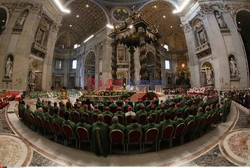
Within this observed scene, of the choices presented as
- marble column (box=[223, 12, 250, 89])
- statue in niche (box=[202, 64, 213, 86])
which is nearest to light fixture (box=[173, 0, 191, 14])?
marble column (box=[223, 12, 250, 89])

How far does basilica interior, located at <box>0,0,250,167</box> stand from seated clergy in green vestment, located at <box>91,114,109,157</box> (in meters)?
0.02

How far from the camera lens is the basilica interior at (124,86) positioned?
3.02 metres

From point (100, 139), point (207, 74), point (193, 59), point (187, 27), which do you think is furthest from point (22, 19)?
point (207, 74)

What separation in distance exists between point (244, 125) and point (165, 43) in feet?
96.6

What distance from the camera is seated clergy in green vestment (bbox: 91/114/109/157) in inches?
115

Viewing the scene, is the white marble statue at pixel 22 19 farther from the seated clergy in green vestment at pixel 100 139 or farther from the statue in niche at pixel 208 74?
the statue in niche at pixel 208 74

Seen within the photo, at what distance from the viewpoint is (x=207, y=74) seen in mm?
15492

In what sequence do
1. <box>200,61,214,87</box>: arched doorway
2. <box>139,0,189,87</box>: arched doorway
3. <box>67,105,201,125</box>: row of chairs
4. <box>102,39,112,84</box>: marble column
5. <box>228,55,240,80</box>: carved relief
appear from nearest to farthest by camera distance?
<box>67,105,201,125</box>: row of chairs < <box>228,55,240,80</box>: carved relief < <box>200,61,214,87</box>: arched doorway < <box>102,39,112,84</box>: marble column < <box>139,0,189,87</box>: arched doorway

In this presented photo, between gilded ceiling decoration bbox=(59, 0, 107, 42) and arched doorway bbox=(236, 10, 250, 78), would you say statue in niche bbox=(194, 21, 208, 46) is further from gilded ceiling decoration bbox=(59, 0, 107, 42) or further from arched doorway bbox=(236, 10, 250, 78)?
gilded ceiling decoration bbox=(59, 0, 107, 42)

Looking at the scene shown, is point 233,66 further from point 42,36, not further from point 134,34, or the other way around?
point 42,36

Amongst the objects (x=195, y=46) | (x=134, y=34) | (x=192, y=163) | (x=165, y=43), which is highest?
(x=165, y=43)

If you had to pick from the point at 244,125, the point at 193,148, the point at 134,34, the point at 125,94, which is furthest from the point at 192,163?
the point at 134,34

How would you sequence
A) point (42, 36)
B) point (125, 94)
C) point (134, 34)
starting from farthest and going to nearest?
point (42, 36) → point (134, 34) → point (125, 94)

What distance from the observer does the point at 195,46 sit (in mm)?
17016
